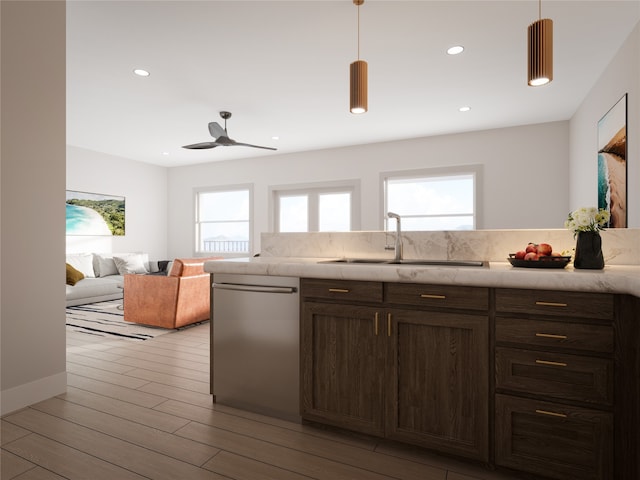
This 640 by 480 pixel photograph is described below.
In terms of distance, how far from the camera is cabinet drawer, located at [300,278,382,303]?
1.81 meters

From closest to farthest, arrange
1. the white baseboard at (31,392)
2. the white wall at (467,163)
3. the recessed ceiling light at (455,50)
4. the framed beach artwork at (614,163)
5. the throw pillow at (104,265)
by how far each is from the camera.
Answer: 1. the white baseboard at (31,392)
2. the framed beach artwork at (614,163)
3. the recessed ceiling light at (455,50)
4. the white wall at (467,163)
5. the throw pillow at (104,265)

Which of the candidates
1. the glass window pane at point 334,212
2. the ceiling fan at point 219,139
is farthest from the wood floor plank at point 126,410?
the glass window pane at point 334,212

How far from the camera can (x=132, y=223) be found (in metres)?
7.57

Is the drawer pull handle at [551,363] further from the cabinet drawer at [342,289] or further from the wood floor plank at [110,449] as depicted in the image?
the wood floor plank at [110,449]

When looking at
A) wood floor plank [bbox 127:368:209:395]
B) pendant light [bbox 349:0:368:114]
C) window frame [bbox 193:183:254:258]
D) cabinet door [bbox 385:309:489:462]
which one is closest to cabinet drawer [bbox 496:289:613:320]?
cabinet door [bbox 385:309:489:462]

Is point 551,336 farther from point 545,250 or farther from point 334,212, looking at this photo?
point 334,212

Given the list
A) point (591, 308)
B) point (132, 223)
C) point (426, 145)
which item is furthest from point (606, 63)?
point (132, 223)

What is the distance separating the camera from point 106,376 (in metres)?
2.79

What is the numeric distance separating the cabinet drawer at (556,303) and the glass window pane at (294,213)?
5.79 meters

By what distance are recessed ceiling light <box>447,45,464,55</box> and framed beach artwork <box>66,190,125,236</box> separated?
632cm

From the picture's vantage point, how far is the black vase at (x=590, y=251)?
5.54 feet

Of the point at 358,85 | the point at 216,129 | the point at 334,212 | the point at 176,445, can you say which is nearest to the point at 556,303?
the point at 358,85

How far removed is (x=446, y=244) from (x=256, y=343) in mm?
1308

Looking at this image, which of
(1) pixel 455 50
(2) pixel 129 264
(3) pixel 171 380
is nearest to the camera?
(3) pixel 171 380
